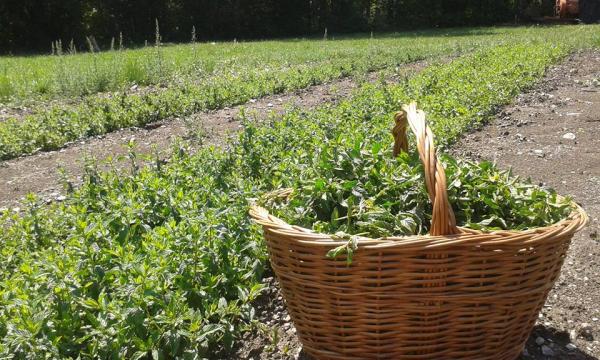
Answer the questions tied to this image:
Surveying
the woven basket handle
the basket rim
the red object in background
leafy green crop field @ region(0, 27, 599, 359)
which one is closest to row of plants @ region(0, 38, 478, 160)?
leafy green crop field @ region(0, 27, 599, 359)

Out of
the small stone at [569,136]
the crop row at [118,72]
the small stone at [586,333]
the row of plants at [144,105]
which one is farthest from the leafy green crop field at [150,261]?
the crop row at [118,72]

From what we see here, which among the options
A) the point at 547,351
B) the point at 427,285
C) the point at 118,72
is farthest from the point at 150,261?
the point at 118,72

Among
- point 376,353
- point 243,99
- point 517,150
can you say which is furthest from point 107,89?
point 376,353

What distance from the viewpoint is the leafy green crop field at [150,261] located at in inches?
95.0

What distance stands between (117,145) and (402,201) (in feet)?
14.9

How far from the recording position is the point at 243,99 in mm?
8680

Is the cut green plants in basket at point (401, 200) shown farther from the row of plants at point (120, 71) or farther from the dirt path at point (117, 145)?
the row of plants at point (120, 71)

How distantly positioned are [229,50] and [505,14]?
16626 millimetres

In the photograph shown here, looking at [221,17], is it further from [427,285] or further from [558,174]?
[427,285]

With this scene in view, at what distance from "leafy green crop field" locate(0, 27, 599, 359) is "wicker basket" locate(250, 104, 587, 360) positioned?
47cm

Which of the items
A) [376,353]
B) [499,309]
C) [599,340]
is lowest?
[599,340]

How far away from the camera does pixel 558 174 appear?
5.00m

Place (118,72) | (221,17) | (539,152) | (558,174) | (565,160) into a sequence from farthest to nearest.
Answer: (221,17), (118,72), (539,152), (565,160), (558,174)

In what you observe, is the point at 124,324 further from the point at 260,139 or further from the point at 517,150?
the point at 517,150
